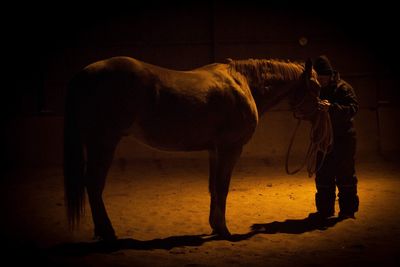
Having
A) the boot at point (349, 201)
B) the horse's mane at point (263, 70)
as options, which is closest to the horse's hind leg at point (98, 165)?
the horse's mane at point (263, 70)

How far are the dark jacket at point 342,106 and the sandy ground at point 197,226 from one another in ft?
3.01

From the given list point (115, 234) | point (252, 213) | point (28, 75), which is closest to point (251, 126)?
point (252, 213)

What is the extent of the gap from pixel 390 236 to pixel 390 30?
645cm

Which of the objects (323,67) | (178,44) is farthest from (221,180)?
(178,44)

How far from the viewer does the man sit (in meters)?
4.72

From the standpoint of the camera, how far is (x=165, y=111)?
12.9ft

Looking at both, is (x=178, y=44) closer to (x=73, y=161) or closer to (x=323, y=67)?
(x=323, y=67)

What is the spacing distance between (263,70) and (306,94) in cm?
48

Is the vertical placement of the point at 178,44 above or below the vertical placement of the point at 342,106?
above

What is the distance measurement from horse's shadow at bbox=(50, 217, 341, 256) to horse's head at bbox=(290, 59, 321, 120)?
1051mm

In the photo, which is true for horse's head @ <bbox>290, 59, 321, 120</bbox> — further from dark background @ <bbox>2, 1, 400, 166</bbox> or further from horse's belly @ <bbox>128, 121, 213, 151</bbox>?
dark background @ <bbox>2, 1, 400, 166</bbox>

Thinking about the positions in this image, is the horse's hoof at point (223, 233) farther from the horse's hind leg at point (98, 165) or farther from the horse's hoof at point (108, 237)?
the horse's hind leg at point (98, 165)

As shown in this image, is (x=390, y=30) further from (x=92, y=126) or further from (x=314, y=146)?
(x=92, y=126)

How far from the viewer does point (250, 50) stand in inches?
360
